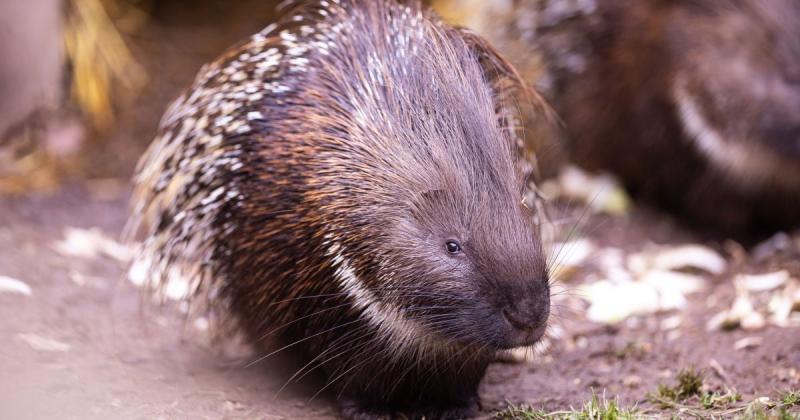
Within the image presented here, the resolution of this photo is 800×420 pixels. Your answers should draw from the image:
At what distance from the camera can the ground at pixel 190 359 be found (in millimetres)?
2982

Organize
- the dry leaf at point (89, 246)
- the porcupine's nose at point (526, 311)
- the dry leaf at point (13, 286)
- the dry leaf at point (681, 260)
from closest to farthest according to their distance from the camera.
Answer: the porcupine's nose at point (526, 311), the dry leaf at point (13, 286), the dry leaf at point (89, 246), the dry leaf at point (681, 260)

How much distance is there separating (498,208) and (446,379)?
0.62 m

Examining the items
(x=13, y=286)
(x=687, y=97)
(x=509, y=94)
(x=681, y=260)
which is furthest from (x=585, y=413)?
(x=687, y=97)

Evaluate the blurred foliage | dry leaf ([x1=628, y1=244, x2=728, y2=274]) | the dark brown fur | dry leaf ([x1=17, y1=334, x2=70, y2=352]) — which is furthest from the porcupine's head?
the blurred foliage

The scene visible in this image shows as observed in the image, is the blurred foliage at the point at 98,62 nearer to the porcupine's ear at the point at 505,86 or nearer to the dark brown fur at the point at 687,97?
the dark brown fur at the point at 687,97

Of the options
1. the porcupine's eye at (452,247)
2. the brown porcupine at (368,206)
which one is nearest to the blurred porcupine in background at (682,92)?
the brown porcupine at (368,206)

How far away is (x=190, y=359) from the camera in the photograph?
3.62 meters

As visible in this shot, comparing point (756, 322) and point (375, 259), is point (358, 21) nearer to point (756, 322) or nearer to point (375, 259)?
point (375, 259)

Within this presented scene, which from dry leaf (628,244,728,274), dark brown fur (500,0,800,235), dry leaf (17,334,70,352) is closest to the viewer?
dry leaf (17,334,70,352)

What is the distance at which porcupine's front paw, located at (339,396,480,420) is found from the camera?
306cm

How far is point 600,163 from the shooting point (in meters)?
5.46

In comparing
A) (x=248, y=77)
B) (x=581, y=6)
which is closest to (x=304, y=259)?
(x=248, y=77)

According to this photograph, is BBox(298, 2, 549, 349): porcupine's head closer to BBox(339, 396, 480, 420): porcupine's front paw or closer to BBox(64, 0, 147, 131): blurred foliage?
BBox(339, 396, 480, 420): porcupine's front paw

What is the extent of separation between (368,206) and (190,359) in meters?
1.19
